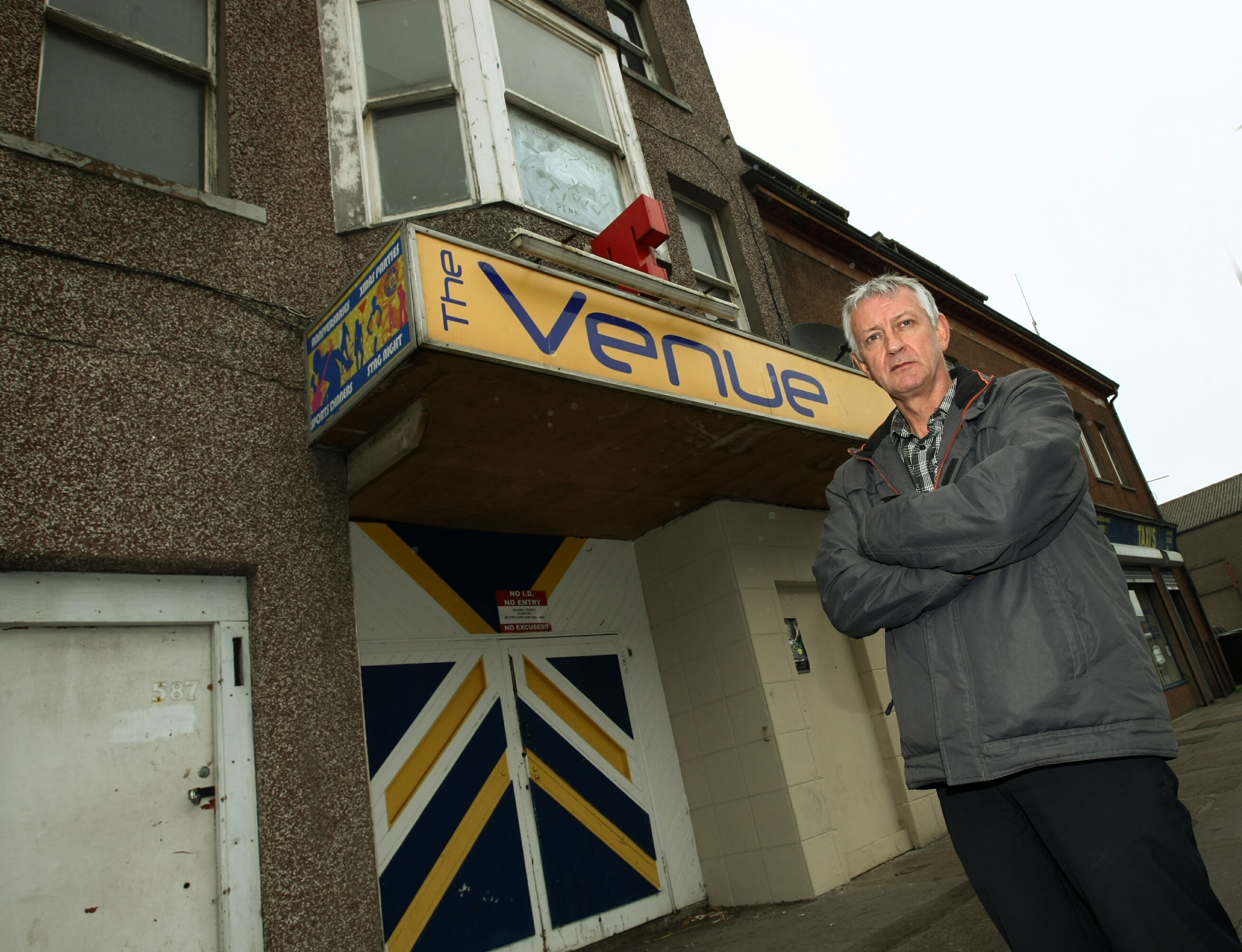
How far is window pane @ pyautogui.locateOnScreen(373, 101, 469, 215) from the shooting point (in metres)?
5.17

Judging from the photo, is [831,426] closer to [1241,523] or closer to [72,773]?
[72,773]

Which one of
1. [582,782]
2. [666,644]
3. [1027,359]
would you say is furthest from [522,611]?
[1027,359]

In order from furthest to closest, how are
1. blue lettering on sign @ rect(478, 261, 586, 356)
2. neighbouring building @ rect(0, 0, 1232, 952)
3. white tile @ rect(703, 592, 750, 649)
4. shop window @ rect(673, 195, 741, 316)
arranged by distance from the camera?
shop window @ rect(673, 195, 741, 316)
white tile @ rect(703, 592, 750, 649)
blue lettering on sign @ rect(478, 261, 586, 356)
neighbouring building @ rect(0, 0, 1232, 952)

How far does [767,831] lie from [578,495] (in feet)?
9.01

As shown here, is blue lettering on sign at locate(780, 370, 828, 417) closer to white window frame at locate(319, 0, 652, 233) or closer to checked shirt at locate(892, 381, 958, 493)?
white window frame at locate(319, 0, 652, 233)

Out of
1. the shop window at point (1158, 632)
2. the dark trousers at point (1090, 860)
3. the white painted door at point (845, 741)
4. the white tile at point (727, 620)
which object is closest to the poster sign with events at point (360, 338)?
the dark trousers at point (1090, 860)

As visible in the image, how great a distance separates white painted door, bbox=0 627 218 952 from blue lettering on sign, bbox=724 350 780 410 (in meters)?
3.20

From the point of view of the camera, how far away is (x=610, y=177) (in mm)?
6422

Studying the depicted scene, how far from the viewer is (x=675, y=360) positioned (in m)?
4.39

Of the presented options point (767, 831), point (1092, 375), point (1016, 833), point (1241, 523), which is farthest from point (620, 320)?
point (1241, 523)

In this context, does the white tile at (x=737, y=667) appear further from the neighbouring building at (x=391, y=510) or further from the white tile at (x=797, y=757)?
the white tile at (x=797, y=757)

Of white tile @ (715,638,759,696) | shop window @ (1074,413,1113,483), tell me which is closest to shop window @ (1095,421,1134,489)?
shop window @ (1074,413,1113,483)

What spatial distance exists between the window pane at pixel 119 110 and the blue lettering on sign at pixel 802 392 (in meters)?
3.74

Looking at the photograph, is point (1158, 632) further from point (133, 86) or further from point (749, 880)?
point (133, 86)
